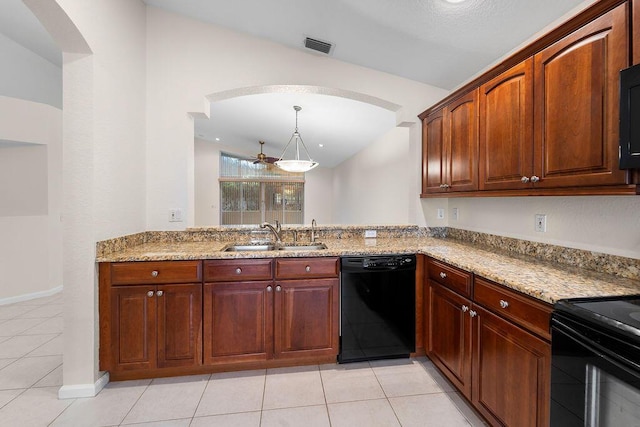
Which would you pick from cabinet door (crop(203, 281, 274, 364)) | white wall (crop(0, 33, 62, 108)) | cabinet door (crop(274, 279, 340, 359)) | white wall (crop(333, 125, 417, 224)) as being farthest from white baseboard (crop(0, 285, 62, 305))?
white wall (crop(333, 125, 417, 224))

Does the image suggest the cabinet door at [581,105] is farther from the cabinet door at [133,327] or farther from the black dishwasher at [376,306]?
the cabinet door at [133,327]

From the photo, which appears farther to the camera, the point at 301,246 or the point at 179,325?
the point at 301,246

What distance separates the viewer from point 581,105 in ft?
4.35

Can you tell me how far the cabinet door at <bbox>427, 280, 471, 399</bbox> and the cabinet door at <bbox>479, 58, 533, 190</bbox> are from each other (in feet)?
2.61

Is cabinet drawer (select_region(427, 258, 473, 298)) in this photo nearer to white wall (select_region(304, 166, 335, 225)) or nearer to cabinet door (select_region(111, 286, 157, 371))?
cabinet door (select_region(111, 286, 157, 371))

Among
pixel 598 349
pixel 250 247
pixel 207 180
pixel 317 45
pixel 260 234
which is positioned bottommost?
pixel 598 349

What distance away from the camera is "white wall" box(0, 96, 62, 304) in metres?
3.54

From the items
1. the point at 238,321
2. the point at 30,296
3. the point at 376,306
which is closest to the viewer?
the point at 238,321

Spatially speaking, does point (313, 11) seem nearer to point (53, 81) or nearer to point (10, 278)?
point (53, 81)

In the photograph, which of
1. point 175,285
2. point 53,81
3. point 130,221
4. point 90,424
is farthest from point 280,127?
point 90,424

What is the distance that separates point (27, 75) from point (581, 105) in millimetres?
5826

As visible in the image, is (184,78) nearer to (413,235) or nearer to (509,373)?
(413,235)

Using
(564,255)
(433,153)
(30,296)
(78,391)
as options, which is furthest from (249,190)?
(564,255)

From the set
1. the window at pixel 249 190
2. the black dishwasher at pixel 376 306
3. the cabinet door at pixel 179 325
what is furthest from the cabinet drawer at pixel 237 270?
the window at pixel 249 190
